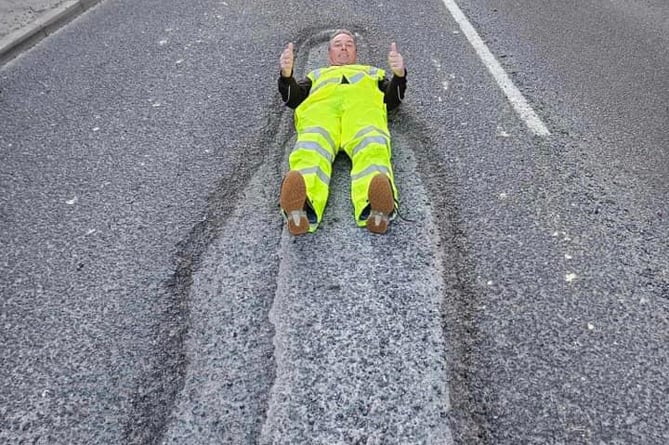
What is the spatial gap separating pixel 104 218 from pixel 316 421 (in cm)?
180

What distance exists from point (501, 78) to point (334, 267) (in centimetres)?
254

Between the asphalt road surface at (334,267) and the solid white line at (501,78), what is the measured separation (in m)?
0.06

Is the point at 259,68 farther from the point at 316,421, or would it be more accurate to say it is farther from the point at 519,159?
the point at 316,421

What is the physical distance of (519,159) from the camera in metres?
3.30

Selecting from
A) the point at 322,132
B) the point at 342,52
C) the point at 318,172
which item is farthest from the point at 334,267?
the point at 342,52

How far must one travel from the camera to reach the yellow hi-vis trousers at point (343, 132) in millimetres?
2850

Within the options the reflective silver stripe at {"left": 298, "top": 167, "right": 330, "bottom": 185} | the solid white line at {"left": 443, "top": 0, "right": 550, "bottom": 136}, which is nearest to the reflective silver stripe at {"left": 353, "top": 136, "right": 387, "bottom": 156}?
the reflective silver stripe at {"left": 298, "top": 167, "right": 330, "bottom": 185}

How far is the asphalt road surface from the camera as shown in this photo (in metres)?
2.04

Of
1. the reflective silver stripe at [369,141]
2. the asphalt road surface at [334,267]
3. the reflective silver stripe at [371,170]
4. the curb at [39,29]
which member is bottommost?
the asphalt road surface at [334,267]

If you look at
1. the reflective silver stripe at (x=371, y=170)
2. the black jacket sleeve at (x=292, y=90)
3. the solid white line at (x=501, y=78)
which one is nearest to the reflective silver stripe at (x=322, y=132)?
the reflective silver stripe at (x=371, y=170)

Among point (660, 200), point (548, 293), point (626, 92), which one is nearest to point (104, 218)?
point (548, 293)

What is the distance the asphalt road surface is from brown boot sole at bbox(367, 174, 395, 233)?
0.09m

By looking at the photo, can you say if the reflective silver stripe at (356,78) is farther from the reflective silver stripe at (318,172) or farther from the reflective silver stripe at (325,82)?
the reflective silver stripe at (318,172)

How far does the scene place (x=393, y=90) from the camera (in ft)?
11.6
